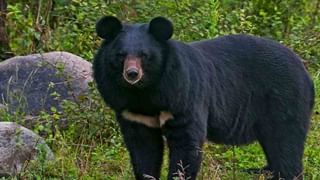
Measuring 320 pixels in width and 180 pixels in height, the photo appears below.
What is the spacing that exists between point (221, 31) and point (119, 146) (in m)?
2.22

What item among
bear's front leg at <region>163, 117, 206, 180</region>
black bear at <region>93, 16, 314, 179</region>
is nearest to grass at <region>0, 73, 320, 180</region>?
black bear at <region>93, 16, 314, 179</region>

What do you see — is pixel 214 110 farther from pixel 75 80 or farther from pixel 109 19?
pixel 75 80

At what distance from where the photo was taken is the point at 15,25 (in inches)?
376

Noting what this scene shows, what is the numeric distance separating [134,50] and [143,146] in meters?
0.78

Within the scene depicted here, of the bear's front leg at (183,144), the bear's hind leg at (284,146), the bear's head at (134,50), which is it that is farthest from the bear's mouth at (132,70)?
the bear's hind leg at (284,146)

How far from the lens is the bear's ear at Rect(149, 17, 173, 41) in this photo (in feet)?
19.7

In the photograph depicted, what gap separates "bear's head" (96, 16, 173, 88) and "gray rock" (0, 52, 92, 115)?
207 centimetres

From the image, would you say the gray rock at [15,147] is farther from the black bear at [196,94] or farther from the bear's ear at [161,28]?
the bear's ear at [161,28]

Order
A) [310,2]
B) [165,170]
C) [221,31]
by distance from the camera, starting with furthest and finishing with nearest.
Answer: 1. [310,2]
2. [221,31]
3. [165,170]

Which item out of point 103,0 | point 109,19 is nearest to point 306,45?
point 103,0

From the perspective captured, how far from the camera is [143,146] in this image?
6367 mm

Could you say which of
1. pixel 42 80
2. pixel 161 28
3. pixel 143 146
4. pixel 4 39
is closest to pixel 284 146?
pixel 143 146

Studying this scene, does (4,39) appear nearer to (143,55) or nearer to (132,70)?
(143,55)

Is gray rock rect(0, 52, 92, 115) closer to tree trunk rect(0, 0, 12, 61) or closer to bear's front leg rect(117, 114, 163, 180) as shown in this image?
tree trunk rect(0, 0, 12, 61)
